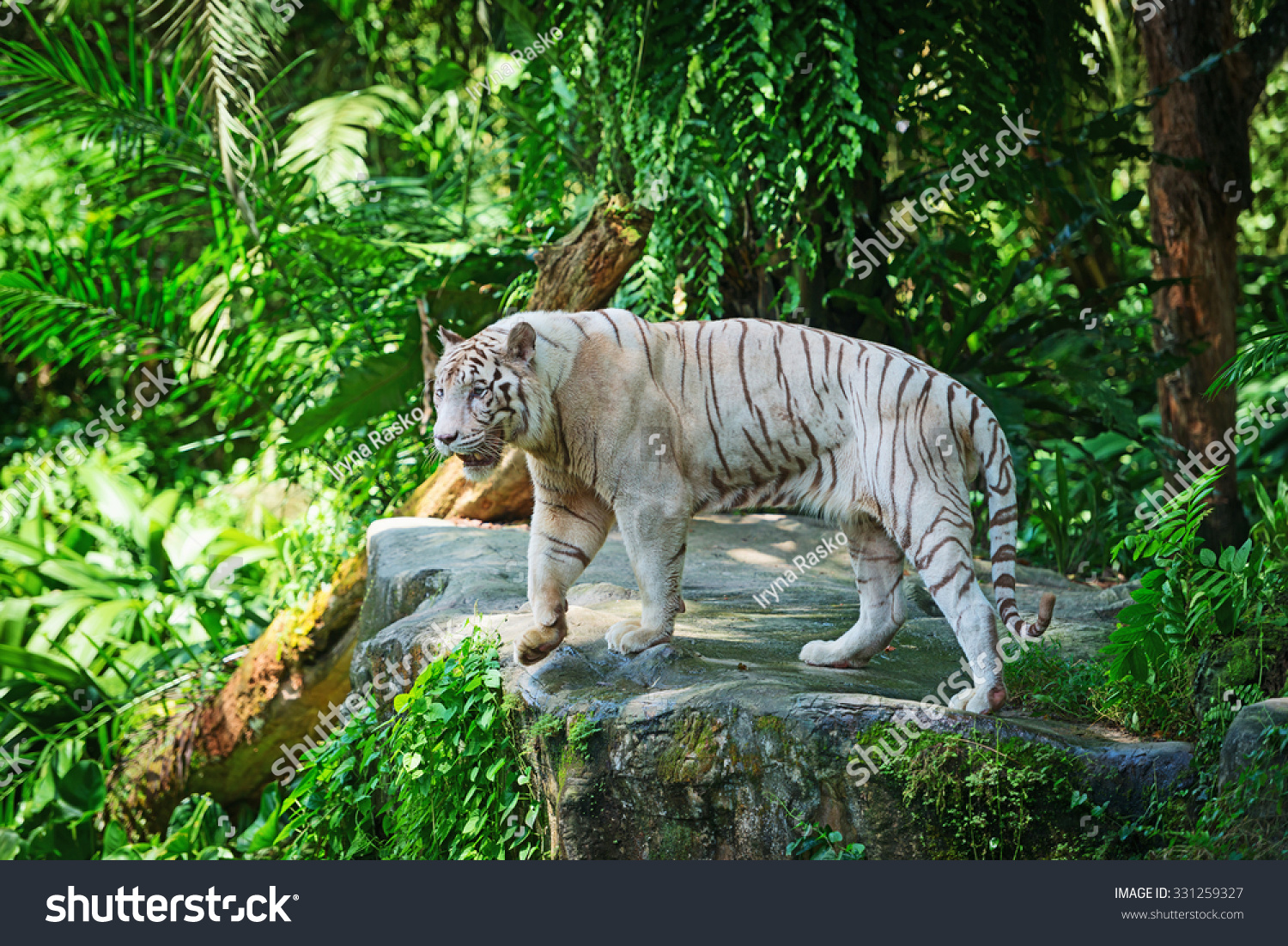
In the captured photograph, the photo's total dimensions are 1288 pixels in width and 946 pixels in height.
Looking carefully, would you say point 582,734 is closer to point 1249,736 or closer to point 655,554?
point 655,554

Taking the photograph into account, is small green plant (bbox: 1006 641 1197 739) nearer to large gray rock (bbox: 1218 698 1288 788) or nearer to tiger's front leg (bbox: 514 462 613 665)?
large gray rock (bbox: 1218 698 1288 788)

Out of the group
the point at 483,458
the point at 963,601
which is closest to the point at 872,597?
the point at 963,601

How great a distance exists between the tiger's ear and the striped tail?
1.35 metres

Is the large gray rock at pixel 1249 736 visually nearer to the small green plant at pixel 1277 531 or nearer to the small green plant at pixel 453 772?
the small green plant at pixel 1277 531

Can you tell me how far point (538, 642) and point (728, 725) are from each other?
738 mm

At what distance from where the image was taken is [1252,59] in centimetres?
646

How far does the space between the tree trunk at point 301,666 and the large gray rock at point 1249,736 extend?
11.8 feet

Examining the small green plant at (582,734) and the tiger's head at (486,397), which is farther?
the tiger's head at (486,397)

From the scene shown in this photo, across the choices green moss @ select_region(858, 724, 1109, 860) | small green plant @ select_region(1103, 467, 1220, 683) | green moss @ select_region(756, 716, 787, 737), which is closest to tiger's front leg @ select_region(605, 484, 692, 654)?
green moss @ select_region(756, 716, 787, 737)

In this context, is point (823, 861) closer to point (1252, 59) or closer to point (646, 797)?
point (646, 797)

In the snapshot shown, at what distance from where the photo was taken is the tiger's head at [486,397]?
3162 millimetres

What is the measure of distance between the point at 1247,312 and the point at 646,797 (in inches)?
320

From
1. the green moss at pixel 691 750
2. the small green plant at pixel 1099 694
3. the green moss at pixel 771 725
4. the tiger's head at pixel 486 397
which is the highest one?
the tiger's head at pixel 486 397

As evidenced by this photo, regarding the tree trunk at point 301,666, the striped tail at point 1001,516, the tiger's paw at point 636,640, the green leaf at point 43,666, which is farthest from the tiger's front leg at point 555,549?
the green leaf at point 43,666
